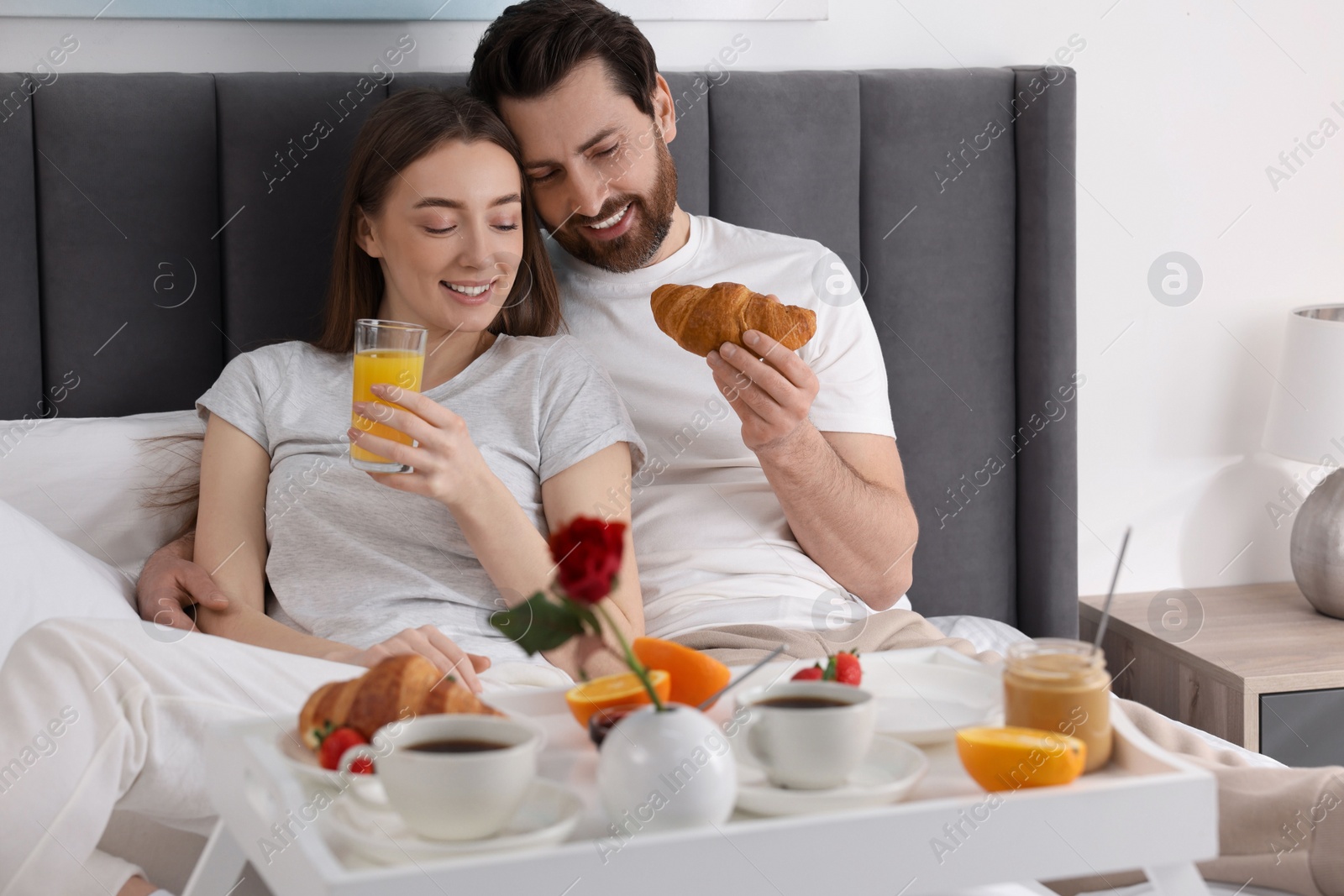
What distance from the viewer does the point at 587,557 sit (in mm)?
688

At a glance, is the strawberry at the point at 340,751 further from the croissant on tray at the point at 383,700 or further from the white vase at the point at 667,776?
the white vase at the point at 667,776

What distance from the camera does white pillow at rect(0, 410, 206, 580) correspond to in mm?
Answer: 1530

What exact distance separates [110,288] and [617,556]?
51.6 inches

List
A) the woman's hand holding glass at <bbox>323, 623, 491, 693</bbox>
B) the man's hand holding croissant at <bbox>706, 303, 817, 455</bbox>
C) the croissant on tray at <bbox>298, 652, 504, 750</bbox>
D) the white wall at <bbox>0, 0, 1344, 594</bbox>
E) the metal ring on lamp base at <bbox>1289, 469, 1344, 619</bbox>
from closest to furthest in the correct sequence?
the croissant on tray at <bbox>298, 652, 504, 750</bbox> < the woman's hand holding glass at <bbox>323, 623, 491, 693</bbox> < the man's hand holding croissant at <bbox>706, 303, 817, 455</bbox> < the metal ring on lamp base at <bbox>1289, 469, 1344, 619</bbox> < the white wall at <bbox>0, 0, 1344, 594</bbox>

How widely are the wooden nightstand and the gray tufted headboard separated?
5.8 inches

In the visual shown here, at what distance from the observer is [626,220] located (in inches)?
65.4

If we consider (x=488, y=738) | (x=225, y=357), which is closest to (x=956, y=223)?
(x=225, y=357)

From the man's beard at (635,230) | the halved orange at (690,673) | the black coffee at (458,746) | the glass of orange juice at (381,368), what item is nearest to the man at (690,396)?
the man's beard at (635,230)

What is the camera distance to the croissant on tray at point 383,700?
797 mm

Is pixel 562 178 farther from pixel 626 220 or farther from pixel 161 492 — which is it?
pixel 161 492

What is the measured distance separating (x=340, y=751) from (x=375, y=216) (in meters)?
0.92

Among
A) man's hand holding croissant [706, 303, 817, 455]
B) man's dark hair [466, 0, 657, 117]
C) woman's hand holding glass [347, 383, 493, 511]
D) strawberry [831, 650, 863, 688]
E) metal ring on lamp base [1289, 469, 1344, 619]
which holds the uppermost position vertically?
man's dark hair [466, 0, 657, 117]

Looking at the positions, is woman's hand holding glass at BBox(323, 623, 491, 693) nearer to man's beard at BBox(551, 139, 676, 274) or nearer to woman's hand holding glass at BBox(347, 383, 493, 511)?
woman's hand holding glass at BBox(347, 383, 493, 511)

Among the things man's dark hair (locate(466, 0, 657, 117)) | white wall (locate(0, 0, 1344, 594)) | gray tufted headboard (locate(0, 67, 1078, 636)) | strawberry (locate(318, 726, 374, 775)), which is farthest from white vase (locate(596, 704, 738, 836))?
white wall (locate(0, 0, 1344, 594))
